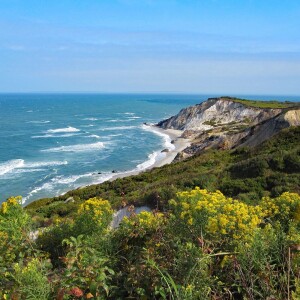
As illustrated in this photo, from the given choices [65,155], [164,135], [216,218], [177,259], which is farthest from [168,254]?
[164,135]

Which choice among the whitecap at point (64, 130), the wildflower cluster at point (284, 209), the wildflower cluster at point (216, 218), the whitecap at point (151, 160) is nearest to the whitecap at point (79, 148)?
the whitecap at point (151, 160)

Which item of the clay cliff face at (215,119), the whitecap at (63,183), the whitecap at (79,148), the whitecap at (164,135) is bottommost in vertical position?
the whitecap at (63,183)

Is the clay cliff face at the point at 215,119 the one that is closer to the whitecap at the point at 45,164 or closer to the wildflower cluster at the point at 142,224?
the whitecap at the point at 45,164

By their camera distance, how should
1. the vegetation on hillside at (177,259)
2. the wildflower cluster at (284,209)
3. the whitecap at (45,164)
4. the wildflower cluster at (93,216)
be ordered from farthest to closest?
the whitecap at (45,164) < the wildflower cluster at (93,216) < the wildflower cluster at (284,209) < the vegetation on hillside at (177,259)

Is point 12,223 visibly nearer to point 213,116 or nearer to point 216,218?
point 216,218

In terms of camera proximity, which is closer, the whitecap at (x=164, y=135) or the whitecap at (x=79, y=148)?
the whitecap at (x=79, y=148)

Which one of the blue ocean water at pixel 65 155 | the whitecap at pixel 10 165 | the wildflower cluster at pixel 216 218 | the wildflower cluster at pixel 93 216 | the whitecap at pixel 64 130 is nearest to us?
the wildflower cluster at pixel 216 218

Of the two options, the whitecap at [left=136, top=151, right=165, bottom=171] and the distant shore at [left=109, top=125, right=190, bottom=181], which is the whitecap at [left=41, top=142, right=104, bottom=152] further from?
the distant shore at [left=109, top=125, right=190, bottom=181]

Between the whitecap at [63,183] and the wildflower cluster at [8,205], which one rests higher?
the wildflower cluster at [8,205]

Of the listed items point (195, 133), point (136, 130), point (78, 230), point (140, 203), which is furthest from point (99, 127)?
point (78, 230)
